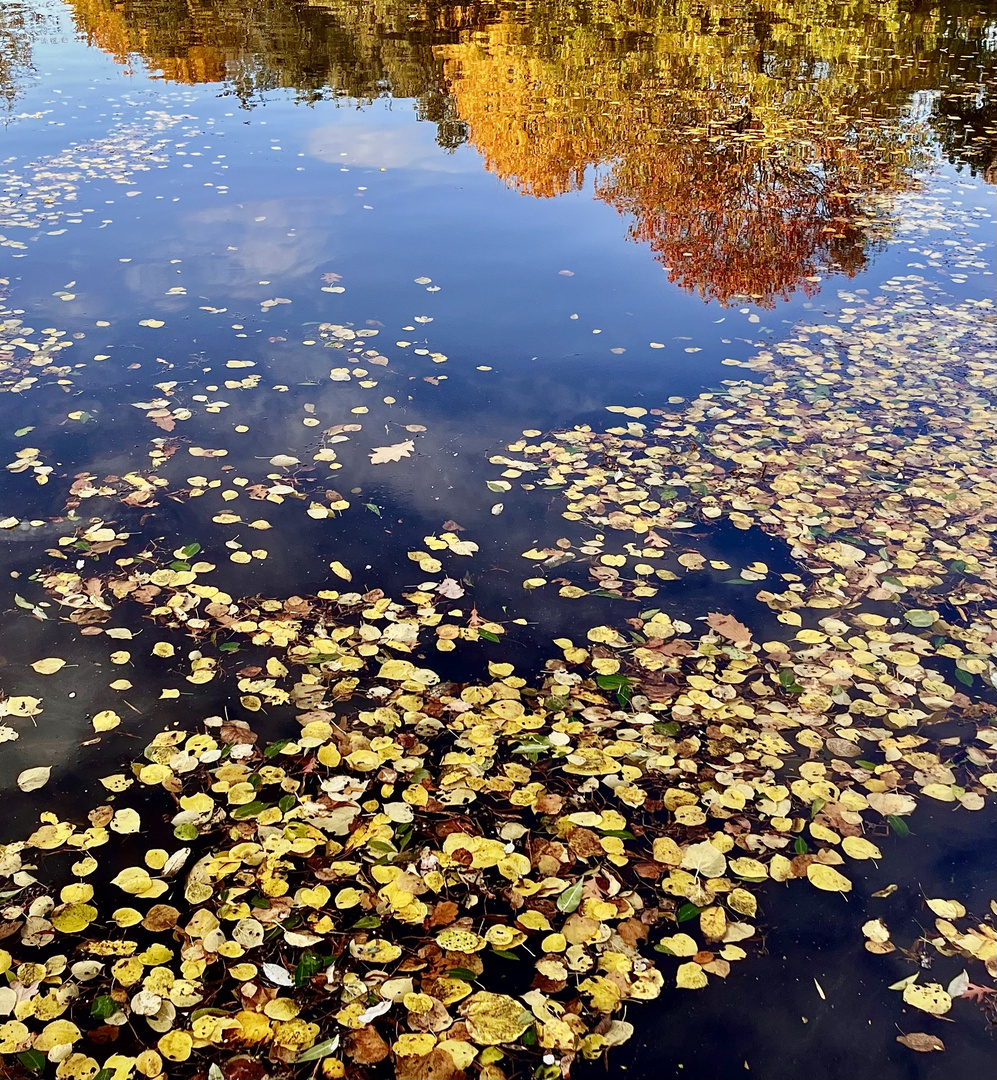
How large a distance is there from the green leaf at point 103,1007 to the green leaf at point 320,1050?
687mm

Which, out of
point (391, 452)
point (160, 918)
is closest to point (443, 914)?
point (160, 918)

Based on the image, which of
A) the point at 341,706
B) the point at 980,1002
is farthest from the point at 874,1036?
the point at 341,706

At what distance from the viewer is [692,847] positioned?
368cm

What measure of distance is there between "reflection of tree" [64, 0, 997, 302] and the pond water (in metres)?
0.19

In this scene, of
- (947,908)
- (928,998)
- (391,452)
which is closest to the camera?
(928,998)

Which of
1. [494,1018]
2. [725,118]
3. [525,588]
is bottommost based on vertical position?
[494,1018]

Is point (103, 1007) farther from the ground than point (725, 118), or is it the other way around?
point (725, 118)

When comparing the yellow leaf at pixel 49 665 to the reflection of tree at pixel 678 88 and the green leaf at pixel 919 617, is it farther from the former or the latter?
the reflection of tree at pixel 678 88

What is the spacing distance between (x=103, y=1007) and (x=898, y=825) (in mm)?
3244

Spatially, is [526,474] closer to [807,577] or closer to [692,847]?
[807,577]

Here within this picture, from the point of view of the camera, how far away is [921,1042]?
3.04 metres

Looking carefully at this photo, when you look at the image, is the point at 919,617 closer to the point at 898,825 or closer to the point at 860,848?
the point at 898,825

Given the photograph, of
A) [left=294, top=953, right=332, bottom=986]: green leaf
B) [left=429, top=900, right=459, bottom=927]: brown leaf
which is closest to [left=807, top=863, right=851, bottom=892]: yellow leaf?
[left=429, top=900, right=459, bottom=927]: brown leaf

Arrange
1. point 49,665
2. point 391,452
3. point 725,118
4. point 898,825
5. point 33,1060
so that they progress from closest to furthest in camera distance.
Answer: point 33,1060
point 898,825
point 49,665
point 391,452
point 725,118
